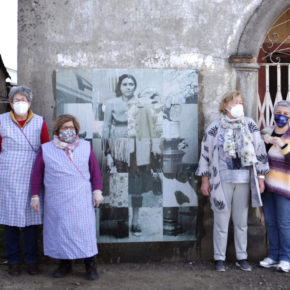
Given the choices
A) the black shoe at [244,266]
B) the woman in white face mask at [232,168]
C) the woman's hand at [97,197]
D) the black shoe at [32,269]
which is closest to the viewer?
the woman's hand at [97,197]

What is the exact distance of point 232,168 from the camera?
168 inches

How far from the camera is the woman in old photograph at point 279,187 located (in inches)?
170

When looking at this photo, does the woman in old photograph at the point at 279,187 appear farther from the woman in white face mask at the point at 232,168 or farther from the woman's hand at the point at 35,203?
the woman's hand at the point at 35,203

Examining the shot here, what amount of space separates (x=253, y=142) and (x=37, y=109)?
7.91ft

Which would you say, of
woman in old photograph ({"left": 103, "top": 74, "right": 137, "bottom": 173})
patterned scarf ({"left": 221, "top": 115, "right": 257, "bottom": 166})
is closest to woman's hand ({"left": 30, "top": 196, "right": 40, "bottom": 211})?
woman in old photograph ({"left": 103, "top": 74, "right": 137, "bottom": 173})

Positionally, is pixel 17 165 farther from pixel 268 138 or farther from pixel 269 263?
pixel 269 263

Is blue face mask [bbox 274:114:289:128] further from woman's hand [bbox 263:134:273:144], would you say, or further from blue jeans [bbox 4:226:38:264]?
blue jeans [bbox 4:226:38:264]

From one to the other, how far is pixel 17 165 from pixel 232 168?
7.22ft

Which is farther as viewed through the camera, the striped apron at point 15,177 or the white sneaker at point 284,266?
the white sneaker at point 284,266

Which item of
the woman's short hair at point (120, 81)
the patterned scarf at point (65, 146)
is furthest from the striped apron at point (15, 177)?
the woman's short hair at point (120, 81)

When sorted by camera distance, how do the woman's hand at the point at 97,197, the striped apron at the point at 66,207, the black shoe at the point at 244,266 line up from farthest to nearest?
1. the black shoe at the point at 244,266
2. the woman's hand at the point at 97,197
3. the striped apron at the point at 66,207

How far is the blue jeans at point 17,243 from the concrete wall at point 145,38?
124 cm

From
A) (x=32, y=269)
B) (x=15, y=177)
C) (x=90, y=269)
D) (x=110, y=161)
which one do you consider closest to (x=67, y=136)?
(x=15, y=177)

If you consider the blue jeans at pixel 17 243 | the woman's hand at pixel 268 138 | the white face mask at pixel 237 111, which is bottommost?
the blue jeans at pixel 17 243
